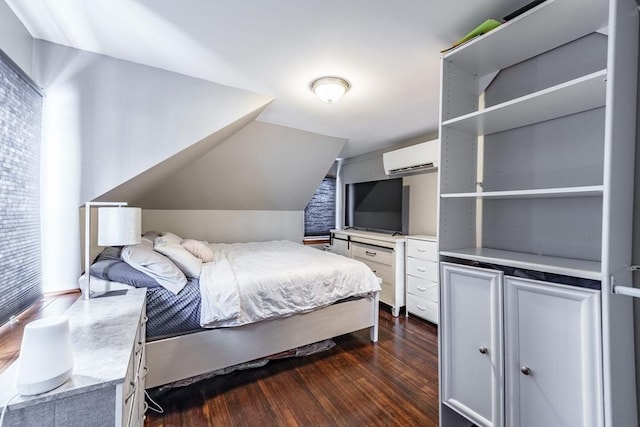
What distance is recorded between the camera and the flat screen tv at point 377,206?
3.68 metres

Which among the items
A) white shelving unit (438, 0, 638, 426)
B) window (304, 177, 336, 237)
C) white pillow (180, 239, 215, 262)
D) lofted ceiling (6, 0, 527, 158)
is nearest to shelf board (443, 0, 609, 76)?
white shelving unit (438, 0, 638, 426)

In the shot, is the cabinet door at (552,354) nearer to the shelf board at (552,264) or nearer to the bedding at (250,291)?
the shelf board at (552,264)

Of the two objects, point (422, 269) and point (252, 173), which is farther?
point (252, 173)

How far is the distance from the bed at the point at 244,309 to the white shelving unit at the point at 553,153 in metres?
1.09

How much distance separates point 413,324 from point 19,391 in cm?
310

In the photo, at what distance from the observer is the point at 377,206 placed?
4.03m

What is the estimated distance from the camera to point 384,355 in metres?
2.37

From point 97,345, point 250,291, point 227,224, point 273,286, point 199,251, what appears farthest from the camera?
point 227,224

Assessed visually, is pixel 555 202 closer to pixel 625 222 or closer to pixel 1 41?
pixel 625 222

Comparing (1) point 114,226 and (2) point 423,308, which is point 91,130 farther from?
(2) point 423,308

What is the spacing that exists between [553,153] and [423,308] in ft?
7.19

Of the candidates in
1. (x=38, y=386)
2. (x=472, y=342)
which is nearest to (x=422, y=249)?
(x=472, y=342)

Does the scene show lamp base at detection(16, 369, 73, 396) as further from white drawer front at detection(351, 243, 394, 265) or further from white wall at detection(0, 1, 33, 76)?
white drawer front at detection(351, 243, 394, 265)

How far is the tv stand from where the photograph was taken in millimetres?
3266
